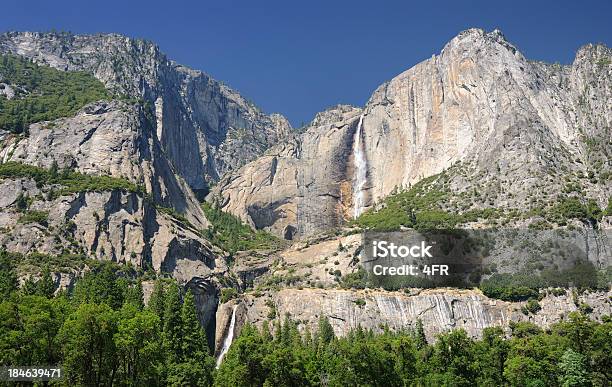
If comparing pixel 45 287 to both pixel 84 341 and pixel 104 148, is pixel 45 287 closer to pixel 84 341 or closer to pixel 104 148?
pixel 84 341

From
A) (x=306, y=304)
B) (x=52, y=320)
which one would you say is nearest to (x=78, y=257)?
(x=306, y=304)

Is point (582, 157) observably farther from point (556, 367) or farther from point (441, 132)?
point (556, 367)

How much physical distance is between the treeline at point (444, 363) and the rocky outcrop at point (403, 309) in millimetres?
34224

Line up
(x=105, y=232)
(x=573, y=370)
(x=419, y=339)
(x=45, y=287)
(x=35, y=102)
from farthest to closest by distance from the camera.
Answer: (x=35, y=102)
(x=105, y=232)
(x=419, y=339)
(x=45, y=287)
(x=573, y=370)

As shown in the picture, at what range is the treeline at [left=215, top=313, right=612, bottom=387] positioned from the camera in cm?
6925

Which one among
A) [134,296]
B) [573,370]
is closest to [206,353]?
[134,296]

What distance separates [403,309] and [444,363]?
49.4 meters

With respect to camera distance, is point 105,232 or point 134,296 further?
point 105,232

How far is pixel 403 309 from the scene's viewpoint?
125688mm

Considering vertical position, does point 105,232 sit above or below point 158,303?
above

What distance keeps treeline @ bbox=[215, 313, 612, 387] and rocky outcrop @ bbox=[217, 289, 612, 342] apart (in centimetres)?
3422

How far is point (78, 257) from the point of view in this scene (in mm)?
126438

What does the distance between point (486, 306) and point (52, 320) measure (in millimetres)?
83840

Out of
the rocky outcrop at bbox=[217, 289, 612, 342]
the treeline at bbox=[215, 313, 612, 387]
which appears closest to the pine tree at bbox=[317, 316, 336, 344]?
the rocky outcrop at bbox=[217, 289, 612, 342]
